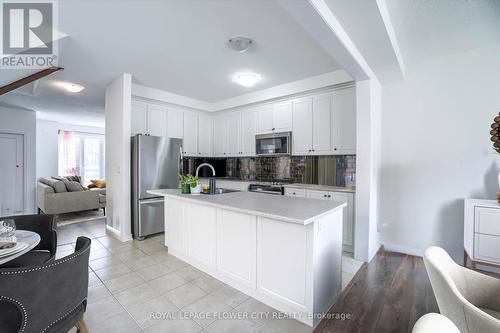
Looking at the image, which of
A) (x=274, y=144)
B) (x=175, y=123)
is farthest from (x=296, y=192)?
(x=175, y=123)

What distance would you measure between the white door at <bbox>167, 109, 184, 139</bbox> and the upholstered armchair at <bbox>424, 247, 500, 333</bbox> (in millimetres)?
4488

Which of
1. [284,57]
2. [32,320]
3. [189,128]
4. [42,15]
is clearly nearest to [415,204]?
[284,57]

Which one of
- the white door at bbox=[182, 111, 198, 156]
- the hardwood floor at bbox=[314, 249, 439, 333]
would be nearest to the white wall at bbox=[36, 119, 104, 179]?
the white door at bbox=[182, 111, 198, 156]

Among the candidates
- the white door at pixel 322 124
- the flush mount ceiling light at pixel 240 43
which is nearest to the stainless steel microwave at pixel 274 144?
the white door at pixel 322 124

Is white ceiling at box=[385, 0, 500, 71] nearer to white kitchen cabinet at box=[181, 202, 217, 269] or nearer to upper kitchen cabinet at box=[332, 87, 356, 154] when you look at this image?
upper kitchen cabinet at box=[332, 87, 356, 154]

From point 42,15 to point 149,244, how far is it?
9.85 ft

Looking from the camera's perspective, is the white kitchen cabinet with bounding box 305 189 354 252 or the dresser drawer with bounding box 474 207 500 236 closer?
the dresser drawer with bounding box 474 207 500 236

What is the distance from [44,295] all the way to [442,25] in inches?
144

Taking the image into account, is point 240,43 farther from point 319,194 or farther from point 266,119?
point 319,194

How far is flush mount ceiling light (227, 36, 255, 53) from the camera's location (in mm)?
2459

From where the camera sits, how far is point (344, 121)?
3.47m

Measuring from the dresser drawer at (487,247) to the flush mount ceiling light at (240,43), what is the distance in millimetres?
3149

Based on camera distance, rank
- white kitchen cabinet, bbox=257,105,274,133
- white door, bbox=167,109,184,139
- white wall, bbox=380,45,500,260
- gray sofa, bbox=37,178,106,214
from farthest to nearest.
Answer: gray sofa, bbox=37,178,106,214 < white door, bbox=167,109,184,139 < white kitchen cabinet, bbox=257,105,274,133 < white wall, bbox=380,45,500,260

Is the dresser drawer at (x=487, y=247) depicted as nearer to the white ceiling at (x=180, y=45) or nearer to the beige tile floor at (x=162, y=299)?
the beige tile floor at (x=162, y=299)
